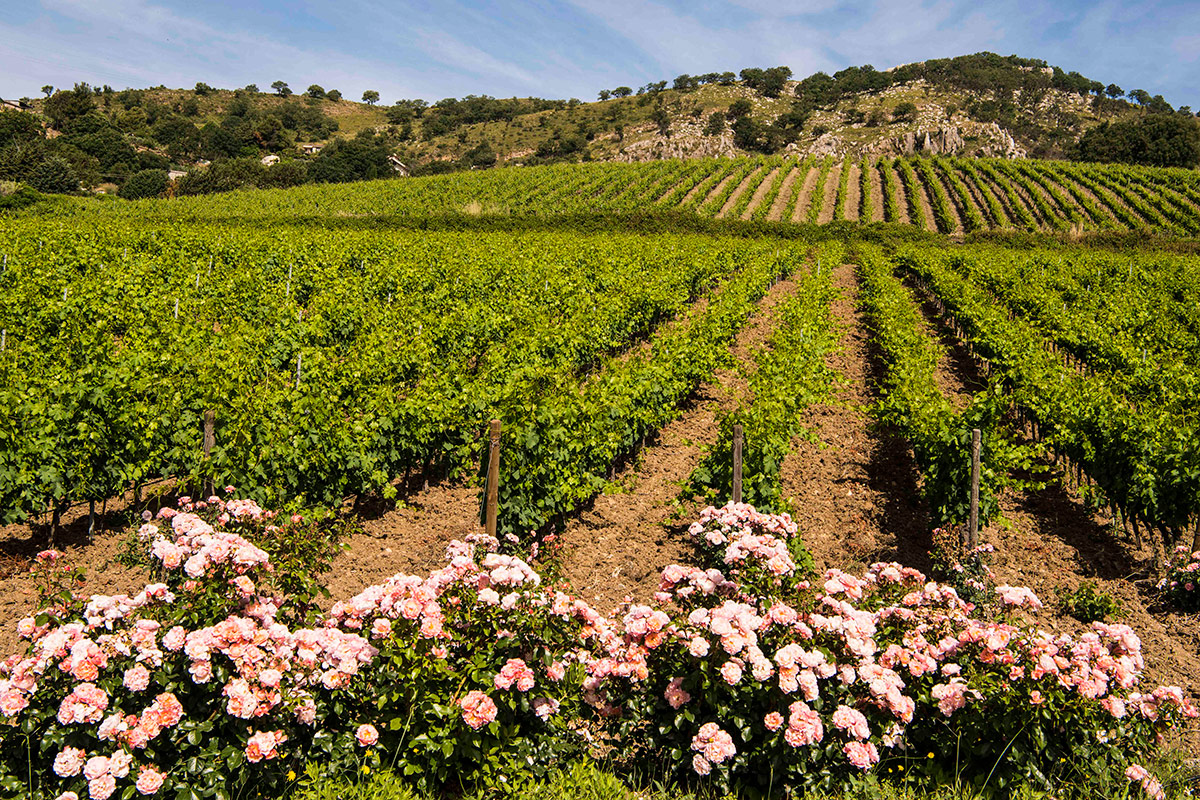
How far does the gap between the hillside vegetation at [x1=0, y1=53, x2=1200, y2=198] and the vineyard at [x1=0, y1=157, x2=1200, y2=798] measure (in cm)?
6749

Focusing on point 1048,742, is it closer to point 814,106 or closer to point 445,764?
point 445,764

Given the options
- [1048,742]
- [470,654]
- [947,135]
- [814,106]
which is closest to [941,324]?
[1048,742]

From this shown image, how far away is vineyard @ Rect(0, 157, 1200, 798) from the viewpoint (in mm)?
3529

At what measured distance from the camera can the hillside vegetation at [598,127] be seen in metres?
74.6

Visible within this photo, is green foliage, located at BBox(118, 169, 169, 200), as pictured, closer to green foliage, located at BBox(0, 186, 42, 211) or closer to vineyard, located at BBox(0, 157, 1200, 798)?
green foliage, located at BBox(0, 186, 42, 211)

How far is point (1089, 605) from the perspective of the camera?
20.5ft

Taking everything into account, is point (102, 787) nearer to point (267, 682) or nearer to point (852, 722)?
point (267, 682)

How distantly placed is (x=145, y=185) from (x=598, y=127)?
7276cm

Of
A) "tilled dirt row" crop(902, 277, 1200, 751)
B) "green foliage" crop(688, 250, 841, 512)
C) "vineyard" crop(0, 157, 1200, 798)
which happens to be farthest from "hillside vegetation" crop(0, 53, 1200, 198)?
"tilled dirt row" crop(902, 277, 1200, 751)

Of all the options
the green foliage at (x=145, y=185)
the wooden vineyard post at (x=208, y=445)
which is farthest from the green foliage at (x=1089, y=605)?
the green foliage at (x=145, y=185)

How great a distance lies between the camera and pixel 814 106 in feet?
411

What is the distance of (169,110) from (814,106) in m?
118

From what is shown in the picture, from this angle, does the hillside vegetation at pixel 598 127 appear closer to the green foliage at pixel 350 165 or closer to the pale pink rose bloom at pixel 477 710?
the green foliage at pixel 350 165

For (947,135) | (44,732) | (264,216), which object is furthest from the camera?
(947,135)
